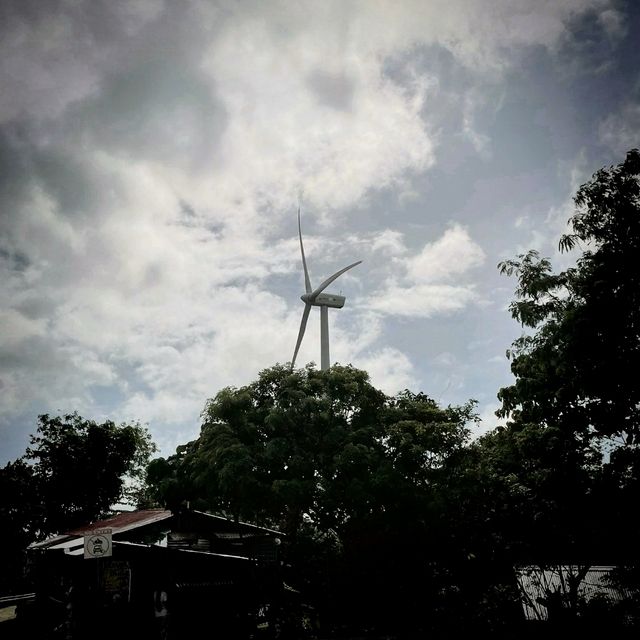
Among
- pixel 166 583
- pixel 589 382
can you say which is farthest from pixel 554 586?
pixel 166 583

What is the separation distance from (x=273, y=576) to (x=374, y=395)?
10.7m

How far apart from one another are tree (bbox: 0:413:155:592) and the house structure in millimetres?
23677

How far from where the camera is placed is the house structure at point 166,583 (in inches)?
396

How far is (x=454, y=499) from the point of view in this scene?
17.4m

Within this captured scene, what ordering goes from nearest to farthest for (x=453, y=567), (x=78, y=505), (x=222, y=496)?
(x=453, y=567)
(x=222, y=496)
(x=78, y=505)

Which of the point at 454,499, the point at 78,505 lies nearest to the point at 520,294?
the point at 454,499

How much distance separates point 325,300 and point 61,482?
88.5ft

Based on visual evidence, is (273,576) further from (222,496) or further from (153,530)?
(222,496)

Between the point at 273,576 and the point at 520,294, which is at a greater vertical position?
→ the point at 520,294

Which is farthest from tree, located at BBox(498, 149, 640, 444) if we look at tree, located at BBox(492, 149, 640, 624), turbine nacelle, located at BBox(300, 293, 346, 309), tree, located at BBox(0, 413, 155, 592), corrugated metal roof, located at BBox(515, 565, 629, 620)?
tree, located at BBox(0, 413, 155, 592)

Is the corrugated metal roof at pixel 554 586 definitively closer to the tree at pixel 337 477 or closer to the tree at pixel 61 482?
the tree at pixel 337 477

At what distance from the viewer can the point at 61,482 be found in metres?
35.7

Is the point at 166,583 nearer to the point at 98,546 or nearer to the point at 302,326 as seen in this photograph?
the point at 98,546

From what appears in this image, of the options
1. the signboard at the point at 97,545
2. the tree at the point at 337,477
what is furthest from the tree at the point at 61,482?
the signboard at the point at 97,545
